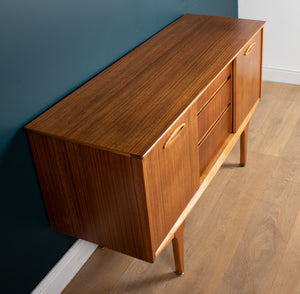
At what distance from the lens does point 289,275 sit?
178 centimetres

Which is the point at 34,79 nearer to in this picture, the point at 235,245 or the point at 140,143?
the point at 140,143

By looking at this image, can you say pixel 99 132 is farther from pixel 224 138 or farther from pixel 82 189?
pixel 224 138

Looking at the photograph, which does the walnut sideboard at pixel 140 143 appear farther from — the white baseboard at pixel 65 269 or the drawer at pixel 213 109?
the white baseboard at pixel 65 269

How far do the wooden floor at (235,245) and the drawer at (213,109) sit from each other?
0.48 meters

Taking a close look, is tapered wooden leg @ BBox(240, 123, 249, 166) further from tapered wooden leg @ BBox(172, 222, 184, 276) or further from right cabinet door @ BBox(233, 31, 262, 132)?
tapered wooden leg @ BBox(172, 222, 184, 276)

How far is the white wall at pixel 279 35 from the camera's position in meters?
2.94

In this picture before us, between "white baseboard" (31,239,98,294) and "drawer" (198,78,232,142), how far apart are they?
65 cm

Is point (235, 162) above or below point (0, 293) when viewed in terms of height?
below

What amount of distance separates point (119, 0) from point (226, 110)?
62 centimetres

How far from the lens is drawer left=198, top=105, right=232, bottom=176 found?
1802 mm

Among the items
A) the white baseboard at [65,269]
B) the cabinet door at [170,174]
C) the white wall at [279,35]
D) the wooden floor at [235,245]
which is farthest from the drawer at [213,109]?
the white wall at [279,35]

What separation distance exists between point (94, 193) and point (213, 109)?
60 centimetres

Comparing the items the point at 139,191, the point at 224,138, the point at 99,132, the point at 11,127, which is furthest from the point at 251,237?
the point at 11,127

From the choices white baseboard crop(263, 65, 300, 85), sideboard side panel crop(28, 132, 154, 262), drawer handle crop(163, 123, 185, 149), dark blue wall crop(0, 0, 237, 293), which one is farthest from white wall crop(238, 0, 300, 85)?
sideboard side panel crop(28, 132, 154, 262)
